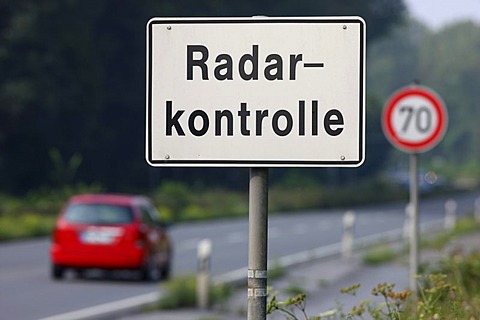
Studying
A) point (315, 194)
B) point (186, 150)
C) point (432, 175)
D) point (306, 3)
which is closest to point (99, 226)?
point (186, 150)

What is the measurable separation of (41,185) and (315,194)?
1921cm

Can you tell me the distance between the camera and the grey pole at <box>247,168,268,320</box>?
5582 millimetres

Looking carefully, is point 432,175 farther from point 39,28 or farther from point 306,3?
point 39,28

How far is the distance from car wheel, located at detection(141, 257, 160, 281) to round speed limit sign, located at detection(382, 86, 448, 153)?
8.56m

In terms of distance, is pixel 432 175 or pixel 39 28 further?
pixel 432 175

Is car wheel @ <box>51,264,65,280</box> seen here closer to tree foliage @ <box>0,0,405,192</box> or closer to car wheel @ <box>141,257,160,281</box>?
car wheel @ <box>141,257,160,281</box>

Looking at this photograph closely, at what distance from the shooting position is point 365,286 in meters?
22.0

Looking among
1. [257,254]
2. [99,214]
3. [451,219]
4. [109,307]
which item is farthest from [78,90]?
[257,254]

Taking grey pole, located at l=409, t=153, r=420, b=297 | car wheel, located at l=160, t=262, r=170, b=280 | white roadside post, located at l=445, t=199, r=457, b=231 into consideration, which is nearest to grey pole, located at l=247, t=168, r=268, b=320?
grey pole, located at l=409, t=153, r=420, b=297

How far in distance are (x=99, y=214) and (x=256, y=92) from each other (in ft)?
59.0

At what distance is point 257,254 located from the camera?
5.60m

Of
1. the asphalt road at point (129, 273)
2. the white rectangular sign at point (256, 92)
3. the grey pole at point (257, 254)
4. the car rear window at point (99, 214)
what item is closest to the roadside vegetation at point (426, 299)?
the grey pole at point (257, 254)

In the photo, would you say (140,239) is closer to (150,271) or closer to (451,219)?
(150,271)

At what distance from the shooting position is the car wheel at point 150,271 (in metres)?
23.3
